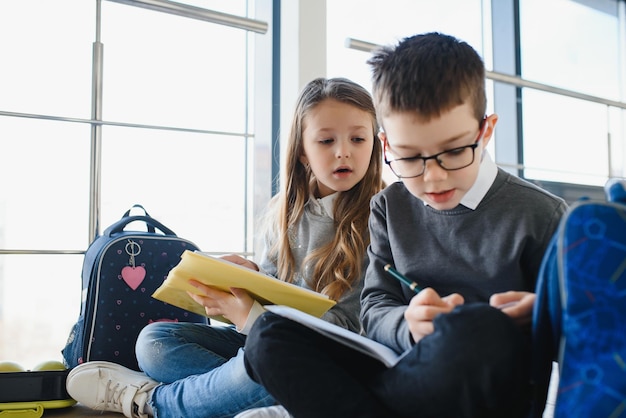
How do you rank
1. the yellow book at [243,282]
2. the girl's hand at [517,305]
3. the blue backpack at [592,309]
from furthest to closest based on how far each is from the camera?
the yellow book at [243,282] → the girl's hand at [517,305] → the blue backpack at [592,309]

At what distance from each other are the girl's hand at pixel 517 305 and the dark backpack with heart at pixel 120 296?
992 mm

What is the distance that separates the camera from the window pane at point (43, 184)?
180cm

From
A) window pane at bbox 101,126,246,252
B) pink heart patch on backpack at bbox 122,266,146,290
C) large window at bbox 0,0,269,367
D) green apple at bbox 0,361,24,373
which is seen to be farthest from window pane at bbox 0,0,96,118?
green apple at bbox 0,361,24,373

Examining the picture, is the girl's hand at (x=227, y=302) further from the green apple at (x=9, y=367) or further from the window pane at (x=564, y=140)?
the window pane at (x=564, y=140)

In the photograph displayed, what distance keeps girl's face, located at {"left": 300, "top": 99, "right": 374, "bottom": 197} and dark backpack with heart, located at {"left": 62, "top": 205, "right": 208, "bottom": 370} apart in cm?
46

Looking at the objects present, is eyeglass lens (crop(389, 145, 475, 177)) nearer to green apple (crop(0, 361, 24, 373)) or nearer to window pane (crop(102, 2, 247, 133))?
green apple (crop(0, 361, 24, 373))

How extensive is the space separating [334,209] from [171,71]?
35.7 inches

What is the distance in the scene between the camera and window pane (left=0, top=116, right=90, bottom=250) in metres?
1.80

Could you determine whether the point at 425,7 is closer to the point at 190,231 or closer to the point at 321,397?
the point at 190,231

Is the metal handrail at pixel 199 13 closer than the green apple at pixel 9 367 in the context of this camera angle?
No

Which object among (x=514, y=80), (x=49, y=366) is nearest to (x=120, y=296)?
(x=49, y=366)

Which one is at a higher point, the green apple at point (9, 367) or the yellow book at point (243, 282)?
the yellow book at point (243, 282)

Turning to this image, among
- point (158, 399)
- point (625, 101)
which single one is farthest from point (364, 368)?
point (625, 101)

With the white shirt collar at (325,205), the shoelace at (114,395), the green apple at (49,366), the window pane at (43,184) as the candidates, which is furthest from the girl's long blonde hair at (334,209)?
the window pane at (43,184)
